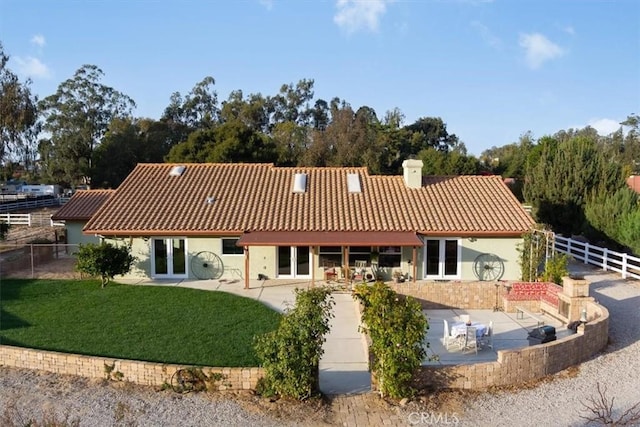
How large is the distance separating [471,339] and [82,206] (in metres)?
23.8

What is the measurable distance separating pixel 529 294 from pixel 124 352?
12.7m

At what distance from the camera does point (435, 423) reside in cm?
923

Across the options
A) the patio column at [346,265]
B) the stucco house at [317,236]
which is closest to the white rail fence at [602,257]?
the stucco house at [317,236]

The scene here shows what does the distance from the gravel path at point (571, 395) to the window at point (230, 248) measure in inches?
539

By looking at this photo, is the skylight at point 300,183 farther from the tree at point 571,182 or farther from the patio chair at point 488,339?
the tree at point 571,182

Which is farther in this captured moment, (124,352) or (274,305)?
(274,305)

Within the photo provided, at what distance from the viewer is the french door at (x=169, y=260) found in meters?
21.8

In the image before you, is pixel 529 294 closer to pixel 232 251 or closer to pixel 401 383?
pixel 401 383

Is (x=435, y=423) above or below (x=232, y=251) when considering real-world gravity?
below

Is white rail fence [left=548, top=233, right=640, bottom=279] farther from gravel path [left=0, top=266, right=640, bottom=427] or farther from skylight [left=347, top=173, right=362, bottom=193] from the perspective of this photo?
gravel path [left=0, top=266, right=640, bottom=427]

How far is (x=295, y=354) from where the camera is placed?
9.82m

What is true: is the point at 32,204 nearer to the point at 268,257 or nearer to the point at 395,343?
the point at 268,257

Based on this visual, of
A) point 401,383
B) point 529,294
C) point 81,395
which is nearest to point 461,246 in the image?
point 529,294

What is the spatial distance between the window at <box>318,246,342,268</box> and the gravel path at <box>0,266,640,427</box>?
11349mm
